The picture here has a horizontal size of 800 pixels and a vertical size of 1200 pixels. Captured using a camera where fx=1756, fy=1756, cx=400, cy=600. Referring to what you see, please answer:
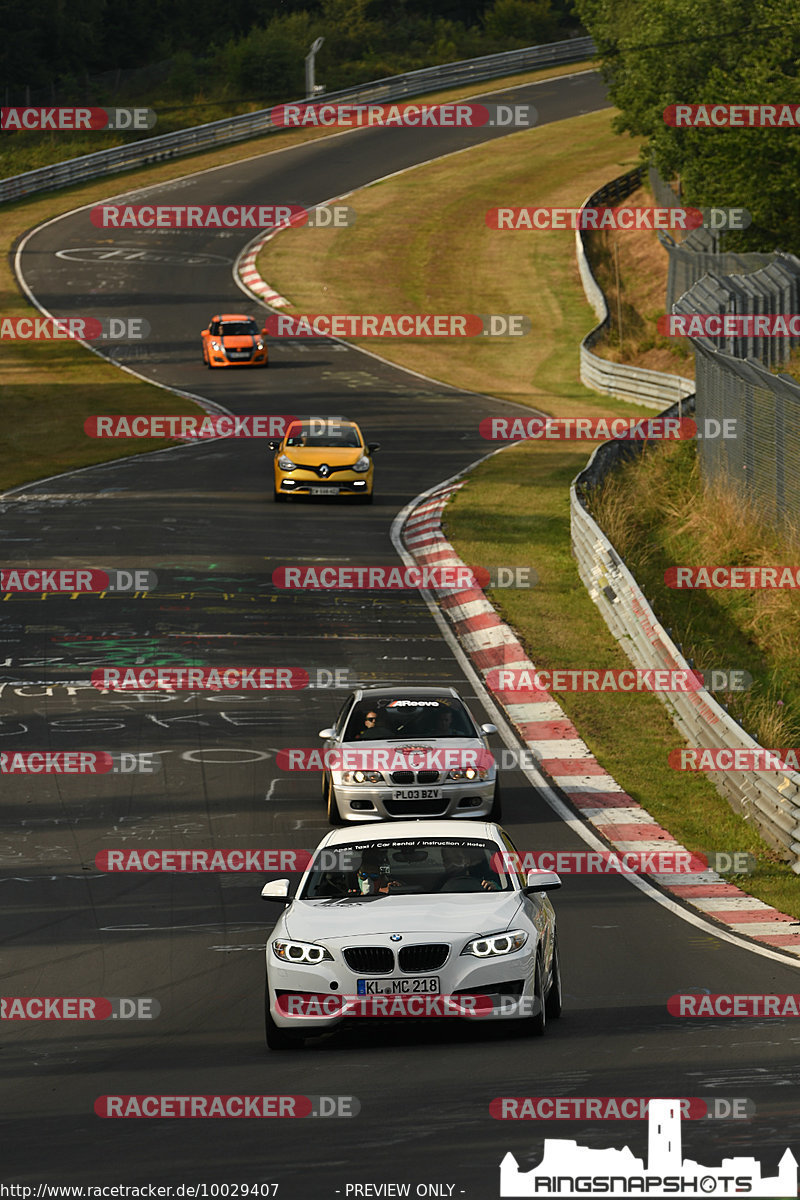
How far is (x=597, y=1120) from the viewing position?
8500 millimetres

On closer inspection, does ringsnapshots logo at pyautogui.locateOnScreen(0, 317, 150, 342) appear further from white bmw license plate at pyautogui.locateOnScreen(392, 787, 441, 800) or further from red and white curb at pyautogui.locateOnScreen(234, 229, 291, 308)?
white bmw license plate at pyautogui.locateOnScreen(392, 787, 441, 800)

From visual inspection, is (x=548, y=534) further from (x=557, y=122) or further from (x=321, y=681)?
(x=557, y=122)

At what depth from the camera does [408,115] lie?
89.2 metres

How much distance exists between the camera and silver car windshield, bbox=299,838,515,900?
36.8ft

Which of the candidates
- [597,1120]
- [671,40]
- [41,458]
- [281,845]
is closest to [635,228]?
[671,40]

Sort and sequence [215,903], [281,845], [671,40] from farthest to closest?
[671,40], [281,845], [215,903]

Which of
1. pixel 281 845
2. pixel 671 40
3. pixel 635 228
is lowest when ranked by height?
pixel 281 845

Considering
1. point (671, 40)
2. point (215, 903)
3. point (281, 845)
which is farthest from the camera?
point (671, 40)

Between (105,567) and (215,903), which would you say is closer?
(215,903)

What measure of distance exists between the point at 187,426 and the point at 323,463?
10.4 m

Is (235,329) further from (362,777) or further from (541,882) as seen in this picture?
(541,882)

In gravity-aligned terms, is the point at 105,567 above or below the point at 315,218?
below

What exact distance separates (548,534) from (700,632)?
6.81 meters

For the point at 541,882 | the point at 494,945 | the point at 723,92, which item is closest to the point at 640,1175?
the point at 494,945
